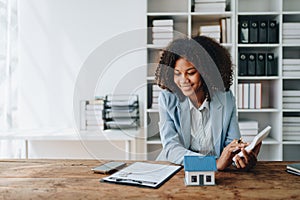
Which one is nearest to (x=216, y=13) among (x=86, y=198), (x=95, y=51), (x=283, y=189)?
(x=95, y=51)

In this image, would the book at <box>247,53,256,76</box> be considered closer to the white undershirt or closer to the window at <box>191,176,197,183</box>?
the white undershirt

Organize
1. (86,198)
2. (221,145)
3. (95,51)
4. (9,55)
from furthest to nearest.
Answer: (95,51) < (9,55) < (221,145) < (86,198)

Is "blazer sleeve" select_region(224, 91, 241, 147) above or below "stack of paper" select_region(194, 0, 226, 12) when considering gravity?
below

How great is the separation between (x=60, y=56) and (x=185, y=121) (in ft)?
5.70

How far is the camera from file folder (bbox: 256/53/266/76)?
9.70 ft

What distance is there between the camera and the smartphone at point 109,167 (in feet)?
5.04

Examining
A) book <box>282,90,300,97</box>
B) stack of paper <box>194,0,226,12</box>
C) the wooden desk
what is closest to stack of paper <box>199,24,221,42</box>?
stack of paper <box>194,0,226,12</box>

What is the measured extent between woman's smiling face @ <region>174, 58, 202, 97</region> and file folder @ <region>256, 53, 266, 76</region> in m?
1.24

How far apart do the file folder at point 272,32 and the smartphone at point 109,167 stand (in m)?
1.87

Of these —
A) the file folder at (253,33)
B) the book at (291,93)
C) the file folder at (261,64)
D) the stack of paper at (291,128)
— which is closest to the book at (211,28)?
the file folder at (253,33)

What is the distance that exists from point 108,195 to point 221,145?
0.84 metres

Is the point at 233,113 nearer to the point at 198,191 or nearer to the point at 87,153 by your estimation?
the point at 198,191

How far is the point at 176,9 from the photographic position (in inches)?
125

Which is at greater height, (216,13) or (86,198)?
(216,13)
